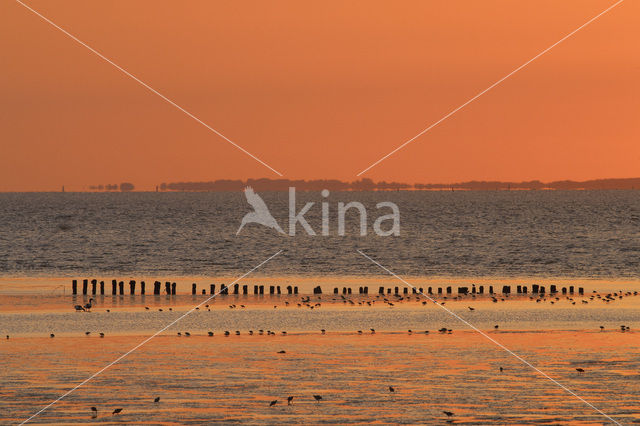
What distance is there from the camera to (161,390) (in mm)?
22609

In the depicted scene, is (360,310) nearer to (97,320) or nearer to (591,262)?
(97,320)

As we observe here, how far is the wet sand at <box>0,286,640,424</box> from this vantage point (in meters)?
20.6

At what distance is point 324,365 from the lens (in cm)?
2561

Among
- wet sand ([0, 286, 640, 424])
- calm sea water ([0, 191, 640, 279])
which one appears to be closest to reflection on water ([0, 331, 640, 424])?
wet sand ([0, 286, 640, 424])

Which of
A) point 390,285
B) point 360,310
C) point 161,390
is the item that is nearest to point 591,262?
point 390,285

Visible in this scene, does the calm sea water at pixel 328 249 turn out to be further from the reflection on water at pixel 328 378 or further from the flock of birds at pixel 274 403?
the flock of birds at pixel 274 403

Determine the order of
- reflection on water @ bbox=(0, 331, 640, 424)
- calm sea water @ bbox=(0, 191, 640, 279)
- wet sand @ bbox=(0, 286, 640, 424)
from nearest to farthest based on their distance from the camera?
reflection on water @ bbox=(0, 331, 640, 424) → wet sand @ bbox=(0, 286, 640, 424) → calm sea water @ bbox=(0, 191, 640, 279)

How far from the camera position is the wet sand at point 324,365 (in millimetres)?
20625

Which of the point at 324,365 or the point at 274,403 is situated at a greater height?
the point at 324,365

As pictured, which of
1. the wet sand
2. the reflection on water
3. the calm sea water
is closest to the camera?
the reflection on water

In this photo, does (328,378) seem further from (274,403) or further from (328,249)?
(328,249)

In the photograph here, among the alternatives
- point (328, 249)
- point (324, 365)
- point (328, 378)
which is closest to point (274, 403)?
point (328, 378)

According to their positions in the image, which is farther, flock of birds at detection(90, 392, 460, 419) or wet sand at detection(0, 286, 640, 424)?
wet sand at detection(0, 286, 640, 424)

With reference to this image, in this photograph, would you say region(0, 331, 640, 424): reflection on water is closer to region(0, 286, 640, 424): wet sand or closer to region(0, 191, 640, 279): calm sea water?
region(0, 286, 640, 424): wet sand
